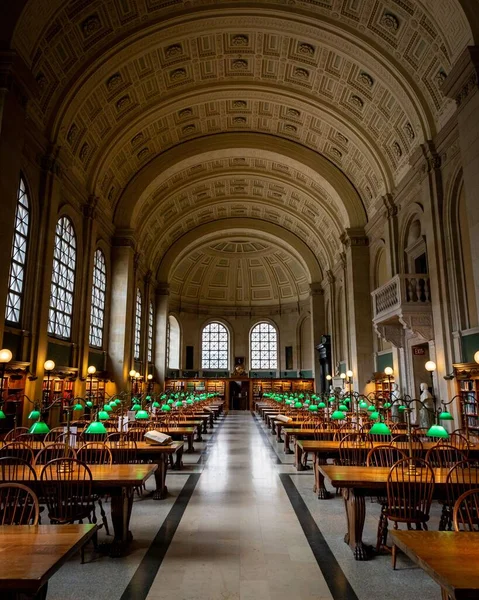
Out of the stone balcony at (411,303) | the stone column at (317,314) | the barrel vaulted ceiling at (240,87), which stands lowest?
the stone balcony at (411,303)

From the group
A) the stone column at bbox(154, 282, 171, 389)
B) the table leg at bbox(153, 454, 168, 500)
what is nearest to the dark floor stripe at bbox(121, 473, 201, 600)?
the table leg at bbox(153, 454, 168, 500)

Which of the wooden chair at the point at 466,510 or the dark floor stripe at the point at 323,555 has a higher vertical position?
the wooden chair at the point at 466,510

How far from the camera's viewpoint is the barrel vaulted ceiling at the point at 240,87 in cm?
1406

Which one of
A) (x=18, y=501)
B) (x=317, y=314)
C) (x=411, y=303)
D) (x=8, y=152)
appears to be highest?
(x=8, y=152)

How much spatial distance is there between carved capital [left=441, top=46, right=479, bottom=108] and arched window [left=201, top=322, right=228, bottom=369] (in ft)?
101

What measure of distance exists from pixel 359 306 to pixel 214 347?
2098cm

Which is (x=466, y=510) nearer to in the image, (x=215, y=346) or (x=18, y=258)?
(x=18, y=258)

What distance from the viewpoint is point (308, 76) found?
722 inches

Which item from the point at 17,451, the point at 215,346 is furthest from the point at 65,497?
the point at 215,346

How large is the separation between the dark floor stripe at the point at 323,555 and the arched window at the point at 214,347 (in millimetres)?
32522

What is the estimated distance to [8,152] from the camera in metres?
11.1

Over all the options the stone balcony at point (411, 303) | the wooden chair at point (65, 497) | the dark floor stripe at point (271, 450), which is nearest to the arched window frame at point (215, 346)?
the dark floor stripe at point (271, 450)

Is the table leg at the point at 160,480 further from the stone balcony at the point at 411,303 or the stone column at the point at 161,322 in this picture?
the stone column at the point at 161,322

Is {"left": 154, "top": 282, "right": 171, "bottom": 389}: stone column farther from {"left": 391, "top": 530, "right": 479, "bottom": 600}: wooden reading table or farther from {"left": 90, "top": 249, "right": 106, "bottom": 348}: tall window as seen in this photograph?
{"left": 391, "top": 530, "right": 479, "bottom": 600}: wooden reading table
